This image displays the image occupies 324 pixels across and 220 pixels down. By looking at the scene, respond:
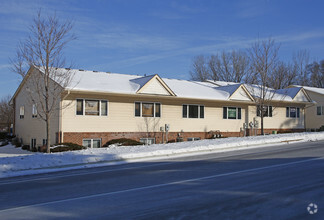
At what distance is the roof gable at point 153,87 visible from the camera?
24.5 metres

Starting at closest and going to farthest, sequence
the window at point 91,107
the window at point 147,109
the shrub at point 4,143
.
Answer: the window at point 91,107, the window at point 147,109, the shrub at point 4,143

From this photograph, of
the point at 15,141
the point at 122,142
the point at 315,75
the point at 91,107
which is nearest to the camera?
the point at 122,142

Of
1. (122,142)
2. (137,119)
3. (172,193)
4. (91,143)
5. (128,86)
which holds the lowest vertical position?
(172,193)

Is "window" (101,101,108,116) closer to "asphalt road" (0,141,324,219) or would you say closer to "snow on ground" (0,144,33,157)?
"snow on ground" (0,144,33,157)

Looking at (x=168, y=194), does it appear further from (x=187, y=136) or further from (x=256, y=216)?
(x=187, y=136)

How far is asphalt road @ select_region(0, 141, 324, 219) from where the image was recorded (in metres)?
6.16

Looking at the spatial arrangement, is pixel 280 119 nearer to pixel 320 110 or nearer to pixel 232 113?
pixel 232 113

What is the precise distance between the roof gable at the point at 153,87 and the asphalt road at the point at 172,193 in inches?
511

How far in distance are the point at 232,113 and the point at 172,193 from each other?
2320 centimetres

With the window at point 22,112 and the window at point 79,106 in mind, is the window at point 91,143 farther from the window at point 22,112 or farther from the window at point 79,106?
the window at point 22,112

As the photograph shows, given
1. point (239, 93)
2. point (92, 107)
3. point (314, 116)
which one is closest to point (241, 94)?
point (239, 93)

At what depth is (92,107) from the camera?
75.9 ft

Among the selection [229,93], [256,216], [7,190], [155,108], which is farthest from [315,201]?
[229,93]

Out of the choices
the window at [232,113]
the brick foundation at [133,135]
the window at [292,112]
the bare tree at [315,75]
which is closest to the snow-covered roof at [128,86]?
the window at [292,112]
